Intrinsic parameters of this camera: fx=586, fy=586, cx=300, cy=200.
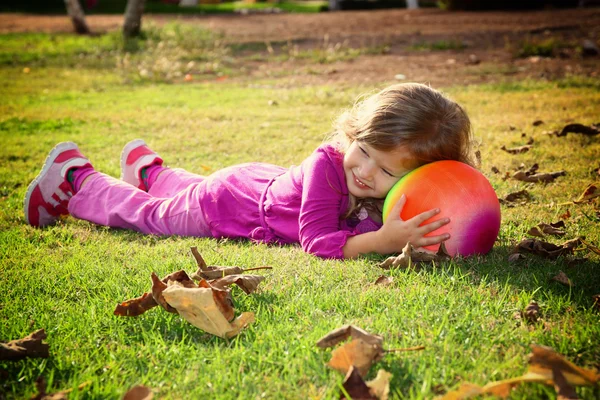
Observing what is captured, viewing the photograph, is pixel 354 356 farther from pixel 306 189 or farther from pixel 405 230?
pixel 306 189

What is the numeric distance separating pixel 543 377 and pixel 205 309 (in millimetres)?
1343

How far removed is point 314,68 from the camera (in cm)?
1235

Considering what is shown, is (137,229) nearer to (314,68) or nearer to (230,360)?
(230,360)

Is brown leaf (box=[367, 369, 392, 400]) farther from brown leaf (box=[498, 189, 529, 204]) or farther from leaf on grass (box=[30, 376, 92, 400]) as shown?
brown leaf (box=[498, 189, 529, 204])

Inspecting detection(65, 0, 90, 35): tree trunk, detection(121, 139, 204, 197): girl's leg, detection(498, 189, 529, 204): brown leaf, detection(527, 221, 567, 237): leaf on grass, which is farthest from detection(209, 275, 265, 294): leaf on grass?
detection(65, 0, 90, 35): tree trunk

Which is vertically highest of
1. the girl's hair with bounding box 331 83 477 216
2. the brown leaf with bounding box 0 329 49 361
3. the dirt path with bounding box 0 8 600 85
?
the girl's hair with bounding box 331 83 477 216

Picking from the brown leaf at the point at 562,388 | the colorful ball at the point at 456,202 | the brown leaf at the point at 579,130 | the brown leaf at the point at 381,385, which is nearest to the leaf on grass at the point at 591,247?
the colorful ball at the point at 456,202

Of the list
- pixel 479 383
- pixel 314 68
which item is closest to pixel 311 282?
pixel 479 383

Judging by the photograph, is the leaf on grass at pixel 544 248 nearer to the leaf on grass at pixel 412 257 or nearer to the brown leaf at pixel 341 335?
the leaf on grass at pixel 412 257

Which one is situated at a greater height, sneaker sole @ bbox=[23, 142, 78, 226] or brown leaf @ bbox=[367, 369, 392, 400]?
sneaker sole @ bbox=[23, 142, 78, 226]

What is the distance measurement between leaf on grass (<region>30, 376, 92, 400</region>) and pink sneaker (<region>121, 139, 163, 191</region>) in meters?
2.86

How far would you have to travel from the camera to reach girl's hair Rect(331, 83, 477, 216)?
331 cm

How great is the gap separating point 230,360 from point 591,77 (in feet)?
31.7

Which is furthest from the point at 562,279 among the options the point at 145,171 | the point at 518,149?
the point at 145,171
